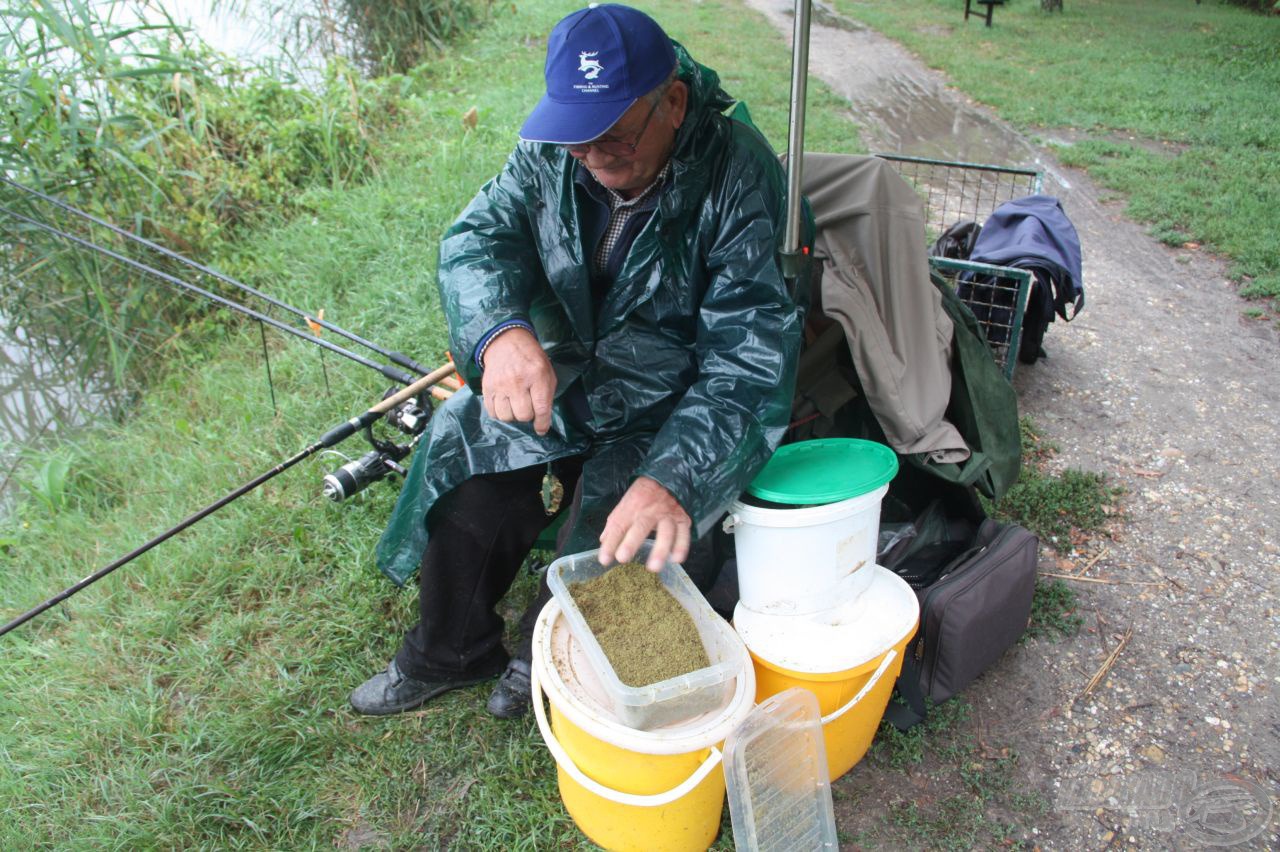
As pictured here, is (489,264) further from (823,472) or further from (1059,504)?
(1059,504)

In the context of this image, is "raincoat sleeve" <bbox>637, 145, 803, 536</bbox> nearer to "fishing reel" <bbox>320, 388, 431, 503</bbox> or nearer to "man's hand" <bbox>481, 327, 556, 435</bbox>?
"man's hand" <bbox>481, 327, 556, 435</bbox>

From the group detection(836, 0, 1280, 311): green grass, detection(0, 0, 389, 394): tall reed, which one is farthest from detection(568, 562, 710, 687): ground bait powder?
detection(0, 0, 389, 394): tall reed

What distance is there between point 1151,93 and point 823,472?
6.85m

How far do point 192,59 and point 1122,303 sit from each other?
562 cm

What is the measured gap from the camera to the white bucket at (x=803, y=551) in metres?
1.91

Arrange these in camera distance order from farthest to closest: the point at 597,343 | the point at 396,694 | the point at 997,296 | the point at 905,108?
the point at 905,108, the point at 997,296, the point at 396,694, the point at 597,343

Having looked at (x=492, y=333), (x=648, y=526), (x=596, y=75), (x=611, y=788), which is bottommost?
(x=611, y=788)

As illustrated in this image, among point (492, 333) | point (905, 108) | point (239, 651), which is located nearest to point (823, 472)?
point (492, 333)

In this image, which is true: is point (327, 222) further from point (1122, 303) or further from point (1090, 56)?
point (1090, 56)

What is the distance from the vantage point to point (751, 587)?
2.03m

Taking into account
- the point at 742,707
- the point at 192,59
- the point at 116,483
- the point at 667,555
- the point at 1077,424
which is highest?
the point at 192,59

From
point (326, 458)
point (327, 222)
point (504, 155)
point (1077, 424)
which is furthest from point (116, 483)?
point (1077, 424)

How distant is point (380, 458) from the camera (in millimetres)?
2594

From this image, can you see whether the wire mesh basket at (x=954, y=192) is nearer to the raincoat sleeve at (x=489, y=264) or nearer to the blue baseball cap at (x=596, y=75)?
the raincoat sleeve at (x=489, y=264)
